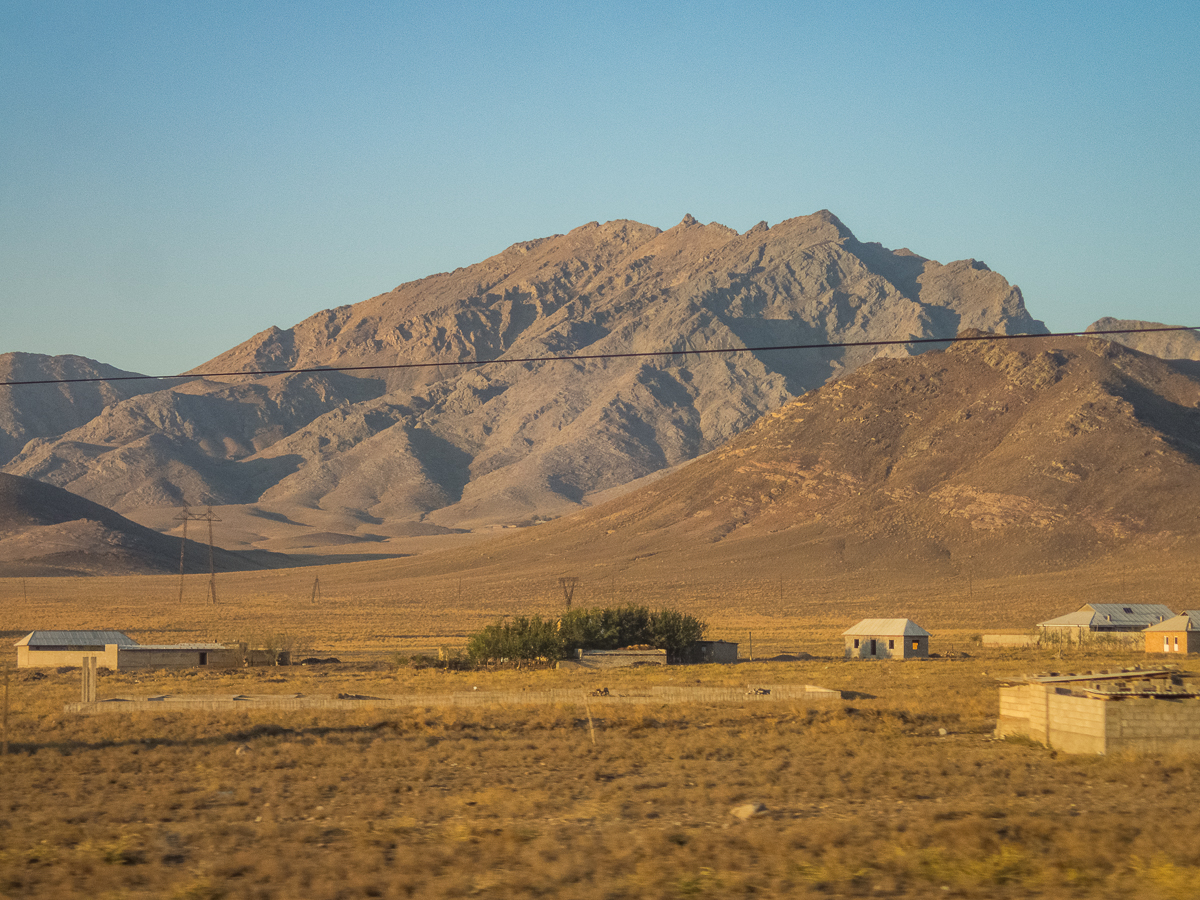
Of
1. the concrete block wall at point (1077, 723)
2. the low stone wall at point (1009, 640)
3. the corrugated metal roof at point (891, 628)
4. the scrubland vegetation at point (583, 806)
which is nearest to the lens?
the scrubland vegetation at point (583, 806)

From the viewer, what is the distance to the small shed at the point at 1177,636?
64.0m

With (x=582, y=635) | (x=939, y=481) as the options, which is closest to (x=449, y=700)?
(x=582, y=635)

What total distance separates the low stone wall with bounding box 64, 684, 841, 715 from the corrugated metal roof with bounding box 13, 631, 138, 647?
22721 mm

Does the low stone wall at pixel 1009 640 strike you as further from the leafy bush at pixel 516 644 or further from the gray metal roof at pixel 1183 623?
the leafy bush at pixel 516 644

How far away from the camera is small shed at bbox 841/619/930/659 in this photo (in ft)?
200

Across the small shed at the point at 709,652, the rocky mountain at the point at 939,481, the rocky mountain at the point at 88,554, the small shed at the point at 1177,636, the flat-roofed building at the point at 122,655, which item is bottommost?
the flat-roofed building at the point at 122,655

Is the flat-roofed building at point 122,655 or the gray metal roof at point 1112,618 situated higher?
the gray metal roof at point 1112,618

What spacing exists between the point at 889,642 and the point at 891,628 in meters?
1.06

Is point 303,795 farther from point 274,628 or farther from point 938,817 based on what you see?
point 274,628

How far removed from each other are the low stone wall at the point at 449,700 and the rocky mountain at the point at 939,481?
97756 millimetres

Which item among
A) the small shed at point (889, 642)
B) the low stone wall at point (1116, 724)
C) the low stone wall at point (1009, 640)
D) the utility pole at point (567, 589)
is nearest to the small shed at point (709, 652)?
the small shed at point (889, 642)

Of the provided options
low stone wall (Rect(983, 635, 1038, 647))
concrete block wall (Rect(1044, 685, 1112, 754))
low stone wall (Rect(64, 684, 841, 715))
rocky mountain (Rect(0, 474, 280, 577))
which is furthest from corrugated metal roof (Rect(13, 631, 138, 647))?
rocky mountain (Rect(0, 474, 280, 577))

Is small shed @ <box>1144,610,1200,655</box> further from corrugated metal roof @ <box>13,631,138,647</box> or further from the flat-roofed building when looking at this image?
corrugated metal roof @ <box>13,631,138,647</box>

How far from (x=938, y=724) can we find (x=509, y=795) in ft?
45.1
